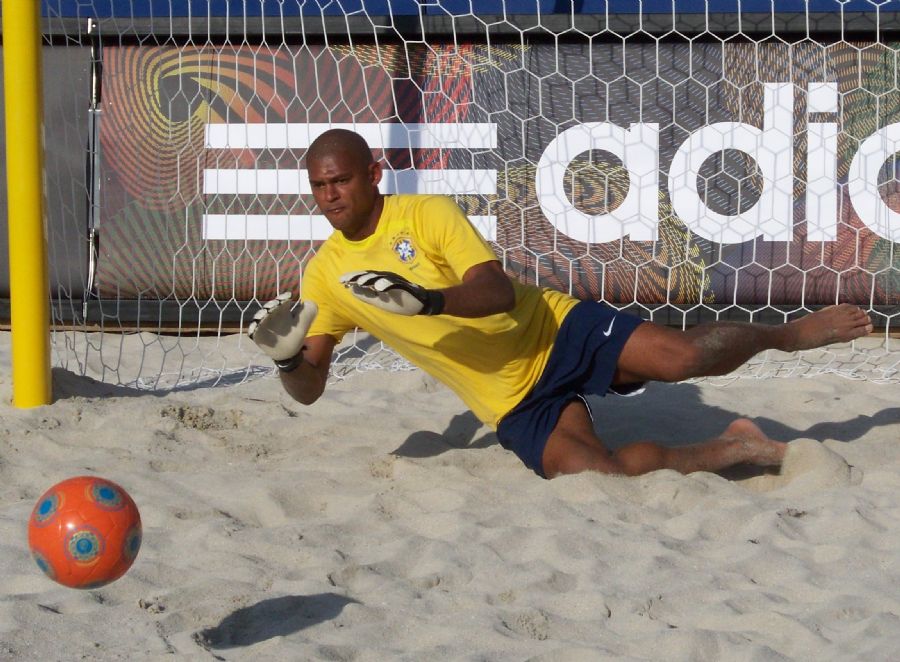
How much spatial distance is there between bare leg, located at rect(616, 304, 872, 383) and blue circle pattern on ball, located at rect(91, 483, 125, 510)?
1705 millimetres

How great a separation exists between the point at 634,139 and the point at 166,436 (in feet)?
9.48

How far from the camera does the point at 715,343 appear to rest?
3.36 metres

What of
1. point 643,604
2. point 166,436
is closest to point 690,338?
point 643,604

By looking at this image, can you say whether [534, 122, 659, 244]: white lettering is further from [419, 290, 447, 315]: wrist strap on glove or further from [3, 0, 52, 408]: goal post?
[419, 290, 447, 315]: wrist strap on glove

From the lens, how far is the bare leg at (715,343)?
3324 millimetres

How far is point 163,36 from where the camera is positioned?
572 cm

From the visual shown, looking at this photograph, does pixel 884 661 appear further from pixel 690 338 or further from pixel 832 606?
pixel 690 338

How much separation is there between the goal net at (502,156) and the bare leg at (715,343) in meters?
1.92

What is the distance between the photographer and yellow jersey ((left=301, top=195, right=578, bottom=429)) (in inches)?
131

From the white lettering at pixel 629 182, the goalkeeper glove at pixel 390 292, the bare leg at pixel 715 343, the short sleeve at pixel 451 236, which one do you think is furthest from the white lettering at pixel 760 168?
the goalkeeper glove at pixel 390 292

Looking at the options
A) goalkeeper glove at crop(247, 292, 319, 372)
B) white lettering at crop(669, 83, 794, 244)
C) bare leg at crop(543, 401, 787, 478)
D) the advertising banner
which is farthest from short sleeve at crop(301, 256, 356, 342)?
white lettering at crop(669, 83, 794, 244)

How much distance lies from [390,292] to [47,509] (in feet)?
3.52

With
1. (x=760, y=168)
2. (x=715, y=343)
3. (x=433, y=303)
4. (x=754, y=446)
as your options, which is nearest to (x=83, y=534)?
(x=433, y=303)

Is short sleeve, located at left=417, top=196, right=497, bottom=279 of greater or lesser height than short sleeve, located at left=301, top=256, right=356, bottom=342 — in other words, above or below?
above
